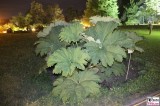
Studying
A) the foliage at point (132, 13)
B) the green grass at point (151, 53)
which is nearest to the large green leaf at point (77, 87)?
the green grass at point (151, 53)

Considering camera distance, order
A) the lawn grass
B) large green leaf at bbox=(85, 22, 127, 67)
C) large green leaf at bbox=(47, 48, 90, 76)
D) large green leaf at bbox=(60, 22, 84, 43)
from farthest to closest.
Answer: the lawn grass
large green leaf at bbox=(60, 22, 84, 43)
large green leaf at bbox=(85, 22, 127, 67)
large green leaf at bbox=(47, 48, 90, 76)

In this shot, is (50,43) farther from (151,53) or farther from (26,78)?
(151,53)

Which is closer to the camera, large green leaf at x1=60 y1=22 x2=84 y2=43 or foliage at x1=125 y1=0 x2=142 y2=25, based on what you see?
large green leaf at x1=60 y1=22 x2=84 y2=43

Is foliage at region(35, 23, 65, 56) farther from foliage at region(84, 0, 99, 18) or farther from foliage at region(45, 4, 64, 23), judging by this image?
foliage at region(45, 4, 64, 23)

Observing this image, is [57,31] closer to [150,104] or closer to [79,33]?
[79,33]

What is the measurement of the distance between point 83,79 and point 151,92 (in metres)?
2.14

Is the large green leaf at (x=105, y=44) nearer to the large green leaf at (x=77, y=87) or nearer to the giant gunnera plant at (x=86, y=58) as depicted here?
the giant gunnera plant at (x=86, y=58)

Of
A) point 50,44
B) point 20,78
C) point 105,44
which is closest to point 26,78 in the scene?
point 20,78

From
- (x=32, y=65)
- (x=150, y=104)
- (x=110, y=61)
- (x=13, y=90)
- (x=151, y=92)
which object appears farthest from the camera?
(x=32, y=65)

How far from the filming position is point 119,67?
30.8 feet

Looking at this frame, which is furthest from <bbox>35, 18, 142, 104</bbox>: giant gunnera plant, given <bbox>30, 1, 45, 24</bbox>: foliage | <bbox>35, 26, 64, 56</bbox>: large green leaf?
<bbox>30, 1, 45, 24</bbox>: foliage

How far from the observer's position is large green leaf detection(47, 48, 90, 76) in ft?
26.4

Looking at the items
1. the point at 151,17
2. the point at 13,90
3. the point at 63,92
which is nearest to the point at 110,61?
the point at 63,92

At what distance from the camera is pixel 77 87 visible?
8234 millimetres
